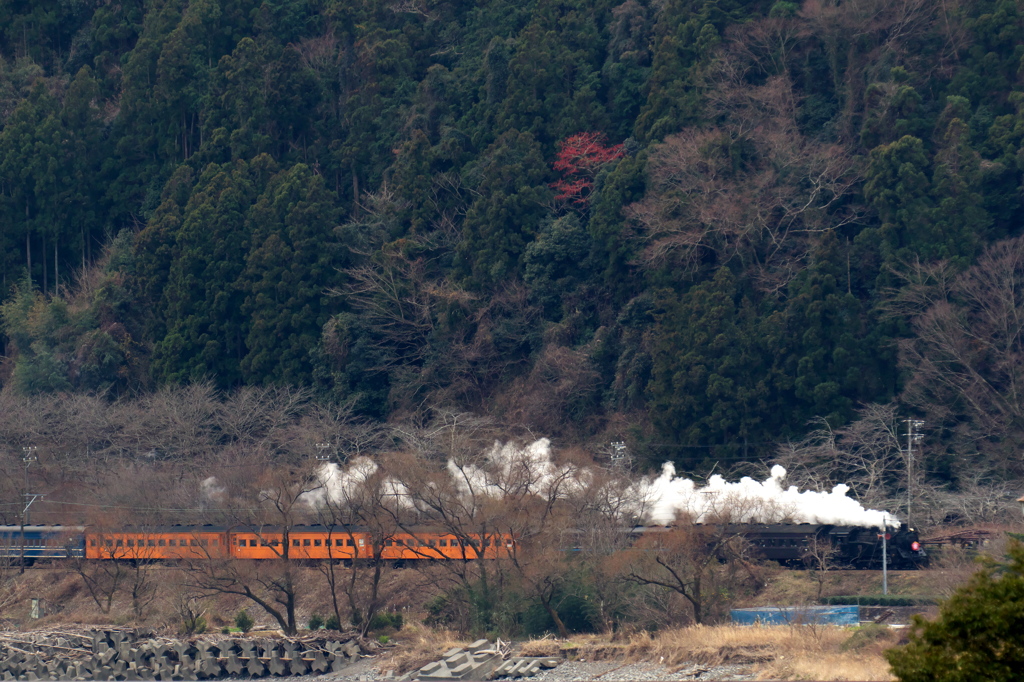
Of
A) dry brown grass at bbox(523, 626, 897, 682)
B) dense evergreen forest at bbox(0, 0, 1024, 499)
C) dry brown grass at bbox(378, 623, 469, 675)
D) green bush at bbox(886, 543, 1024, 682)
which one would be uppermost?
dense evergreen forest at bbox(0, 0, 1024, 499)

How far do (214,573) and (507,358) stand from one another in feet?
69.7

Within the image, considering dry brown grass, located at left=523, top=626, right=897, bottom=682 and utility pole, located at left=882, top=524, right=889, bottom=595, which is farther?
utility pole, located at left=882, top=524, right=889, bottom=595

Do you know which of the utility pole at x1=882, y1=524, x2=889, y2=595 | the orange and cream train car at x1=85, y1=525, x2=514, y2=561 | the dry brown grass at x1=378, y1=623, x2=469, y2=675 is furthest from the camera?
the orange and cream train car at x1=85, y1=525, x2=514, y2=561

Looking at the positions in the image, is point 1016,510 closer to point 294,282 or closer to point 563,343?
point 563,343

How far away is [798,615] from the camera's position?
2900 centimetres

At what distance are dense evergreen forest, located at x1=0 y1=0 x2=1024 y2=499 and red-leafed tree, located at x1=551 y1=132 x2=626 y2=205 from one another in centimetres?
16

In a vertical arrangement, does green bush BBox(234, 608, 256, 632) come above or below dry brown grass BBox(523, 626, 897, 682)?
below

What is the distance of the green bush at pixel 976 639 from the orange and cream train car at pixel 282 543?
82.2 feet

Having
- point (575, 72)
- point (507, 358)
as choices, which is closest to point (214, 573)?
point (507, 358)

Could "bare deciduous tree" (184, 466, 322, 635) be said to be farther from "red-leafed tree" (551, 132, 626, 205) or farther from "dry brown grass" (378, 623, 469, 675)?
"red-leafed tree" (551, 132, 626, 205)

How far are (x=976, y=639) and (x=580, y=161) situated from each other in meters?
46.7

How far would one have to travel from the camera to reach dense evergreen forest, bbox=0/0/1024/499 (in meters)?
45.8

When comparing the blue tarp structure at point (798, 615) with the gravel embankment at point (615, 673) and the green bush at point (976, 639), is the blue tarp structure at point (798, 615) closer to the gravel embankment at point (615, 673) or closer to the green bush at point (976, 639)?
the gravel embankment at point (615, 673)

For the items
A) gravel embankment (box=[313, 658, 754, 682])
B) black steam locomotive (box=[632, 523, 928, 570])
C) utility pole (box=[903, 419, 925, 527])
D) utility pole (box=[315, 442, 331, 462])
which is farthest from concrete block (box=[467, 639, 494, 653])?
utility pole (box=[315, 442, 331, 462])
